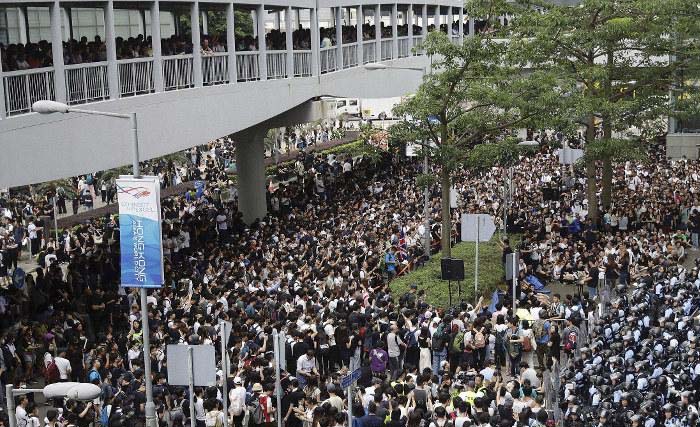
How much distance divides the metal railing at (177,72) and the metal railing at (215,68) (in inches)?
39.0

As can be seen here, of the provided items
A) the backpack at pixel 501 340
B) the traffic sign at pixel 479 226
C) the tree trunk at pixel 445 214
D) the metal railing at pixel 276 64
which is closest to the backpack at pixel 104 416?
the backpack at pixel 501 340

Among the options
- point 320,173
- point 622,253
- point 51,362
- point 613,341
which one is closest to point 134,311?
point 51,362

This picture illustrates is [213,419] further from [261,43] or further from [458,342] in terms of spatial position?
[261,43]

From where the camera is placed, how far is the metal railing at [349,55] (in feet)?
133

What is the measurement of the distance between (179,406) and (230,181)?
3260 centimetres

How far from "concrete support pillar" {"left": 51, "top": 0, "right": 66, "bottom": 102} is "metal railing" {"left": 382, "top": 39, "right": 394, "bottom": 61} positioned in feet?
81.2

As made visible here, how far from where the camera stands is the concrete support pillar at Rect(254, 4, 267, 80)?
1273 inches

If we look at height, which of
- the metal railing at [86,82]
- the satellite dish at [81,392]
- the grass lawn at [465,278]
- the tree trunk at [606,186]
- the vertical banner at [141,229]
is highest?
the metal railing at [86,82]

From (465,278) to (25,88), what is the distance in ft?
37.4

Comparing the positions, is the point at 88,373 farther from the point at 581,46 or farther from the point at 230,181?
the point at 230,181

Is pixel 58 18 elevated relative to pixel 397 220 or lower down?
elevated

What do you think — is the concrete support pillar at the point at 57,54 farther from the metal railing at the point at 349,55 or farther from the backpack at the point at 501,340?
the metal railing at the point at 349,55

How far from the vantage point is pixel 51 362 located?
61.3 feet

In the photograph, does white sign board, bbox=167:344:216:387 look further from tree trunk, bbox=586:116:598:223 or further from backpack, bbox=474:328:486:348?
tree trunk, bbox=586:116:598:223
